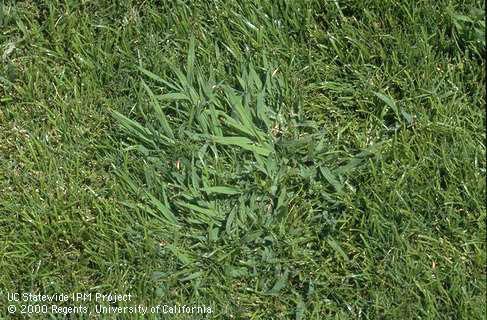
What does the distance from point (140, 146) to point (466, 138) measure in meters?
1.16

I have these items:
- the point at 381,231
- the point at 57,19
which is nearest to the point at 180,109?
the point at 57,19

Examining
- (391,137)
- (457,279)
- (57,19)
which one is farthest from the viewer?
(57,19)

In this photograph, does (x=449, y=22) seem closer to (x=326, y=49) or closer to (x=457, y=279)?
(x=326, y=49)

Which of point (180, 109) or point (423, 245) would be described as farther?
point (180, 109)

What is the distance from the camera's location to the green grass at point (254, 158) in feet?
9.64

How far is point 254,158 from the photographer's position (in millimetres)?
3072

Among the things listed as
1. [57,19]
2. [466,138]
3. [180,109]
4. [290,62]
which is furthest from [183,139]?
[466,138]

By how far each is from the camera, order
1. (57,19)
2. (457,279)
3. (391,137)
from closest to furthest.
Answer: (457,279) → (391,137) → (57,19)

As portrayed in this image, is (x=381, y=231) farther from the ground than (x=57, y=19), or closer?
closer

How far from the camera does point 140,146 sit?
313 cm

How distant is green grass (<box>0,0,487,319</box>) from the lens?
294cm

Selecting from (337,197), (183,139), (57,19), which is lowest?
(337,197)

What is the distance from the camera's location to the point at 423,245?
2930mm

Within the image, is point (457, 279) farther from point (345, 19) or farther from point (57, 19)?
point (57, 19)
